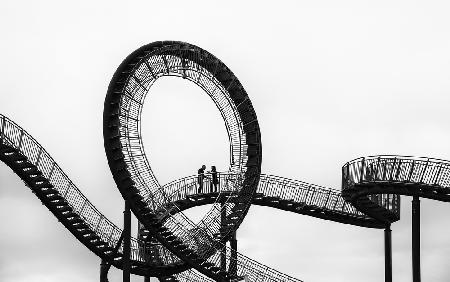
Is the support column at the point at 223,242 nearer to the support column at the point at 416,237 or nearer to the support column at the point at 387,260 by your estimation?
the support column at the point at 387,260

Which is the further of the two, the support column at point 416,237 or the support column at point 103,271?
the support column at point 103,271

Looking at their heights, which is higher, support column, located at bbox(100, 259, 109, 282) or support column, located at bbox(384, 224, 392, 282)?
support column, located at bbox(384, 224, 392, 282)

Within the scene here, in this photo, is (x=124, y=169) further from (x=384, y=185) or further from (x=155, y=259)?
(x=384, y=185)

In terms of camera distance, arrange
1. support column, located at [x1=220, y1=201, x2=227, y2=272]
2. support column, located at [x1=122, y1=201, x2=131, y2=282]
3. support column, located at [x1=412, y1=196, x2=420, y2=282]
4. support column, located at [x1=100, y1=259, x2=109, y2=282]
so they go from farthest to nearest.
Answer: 1. support column, located at [x1=100, y1=259, x2=109, y2=282]
2. support column, located at [x1=220, y1=201, x2=227, y2=272]
3. support column, located at [x1=122, y1=201, x2=131, y2=282]
4. support column, located at [x1=412, y1=196, x2=420, y2=282]

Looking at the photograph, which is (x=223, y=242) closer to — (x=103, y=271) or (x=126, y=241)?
(x=126, y=241)

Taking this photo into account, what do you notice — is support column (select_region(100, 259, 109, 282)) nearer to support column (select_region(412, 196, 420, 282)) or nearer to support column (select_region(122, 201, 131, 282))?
support column (select_region(122, 201, 131, 282))

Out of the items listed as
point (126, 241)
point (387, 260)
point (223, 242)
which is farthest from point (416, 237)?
point (126, 241)

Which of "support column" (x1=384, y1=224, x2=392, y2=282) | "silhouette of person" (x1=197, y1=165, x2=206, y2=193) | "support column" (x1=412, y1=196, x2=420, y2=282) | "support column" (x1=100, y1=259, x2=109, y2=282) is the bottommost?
"support column" (x1=100, y1=259, x2=109, y2=282)

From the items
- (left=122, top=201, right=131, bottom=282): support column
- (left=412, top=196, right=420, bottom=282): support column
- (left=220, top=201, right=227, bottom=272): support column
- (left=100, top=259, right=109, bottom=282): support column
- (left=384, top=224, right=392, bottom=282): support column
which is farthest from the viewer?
(left=384, top=224, right=392, bottom=282): support column

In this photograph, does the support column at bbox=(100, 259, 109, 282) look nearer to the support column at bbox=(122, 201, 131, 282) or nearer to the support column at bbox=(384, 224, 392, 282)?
the support column at bbox=(122, 201, 131, 282)

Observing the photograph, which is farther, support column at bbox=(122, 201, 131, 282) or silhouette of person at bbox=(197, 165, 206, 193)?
silhouette of person at bbox=(197, 165, 206, 193)
